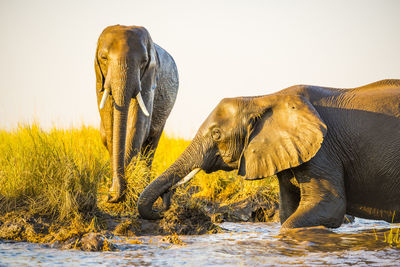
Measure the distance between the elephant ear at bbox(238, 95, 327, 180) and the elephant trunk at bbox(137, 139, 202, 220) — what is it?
537 mm

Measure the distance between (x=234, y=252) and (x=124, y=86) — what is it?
3.88 m

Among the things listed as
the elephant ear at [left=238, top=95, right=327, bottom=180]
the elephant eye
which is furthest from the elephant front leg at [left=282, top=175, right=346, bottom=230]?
the elephant eye

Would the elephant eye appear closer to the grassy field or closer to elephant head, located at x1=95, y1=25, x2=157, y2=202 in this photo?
the grassy field

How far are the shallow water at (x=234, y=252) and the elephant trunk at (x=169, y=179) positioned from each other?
0.36 meters

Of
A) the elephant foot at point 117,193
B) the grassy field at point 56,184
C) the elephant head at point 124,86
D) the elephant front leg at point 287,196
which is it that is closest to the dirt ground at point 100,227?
the grassy field at point 56,184

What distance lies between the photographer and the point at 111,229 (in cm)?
689

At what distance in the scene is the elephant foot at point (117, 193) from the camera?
7738 mm

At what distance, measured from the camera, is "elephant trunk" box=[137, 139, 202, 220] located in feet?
21.1

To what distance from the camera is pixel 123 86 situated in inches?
340

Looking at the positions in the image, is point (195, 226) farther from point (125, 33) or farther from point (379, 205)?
point (125, 33)

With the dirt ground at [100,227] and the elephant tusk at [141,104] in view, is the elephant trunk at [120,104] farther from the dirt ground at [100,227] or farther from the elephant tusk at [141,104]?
the dirt ground at [100,227]

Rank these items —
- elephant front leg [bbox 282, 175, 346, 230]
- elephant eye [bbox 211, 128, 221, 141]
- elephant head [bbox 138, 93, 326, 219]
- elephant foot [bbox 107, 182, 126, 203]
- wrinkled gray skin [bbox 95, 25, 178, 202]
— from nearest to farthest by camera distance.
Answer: elephant front leg [bbox 282, 175, 346, 230], elephant head [bbox 138, 93, 326, 219], elephant eye [bbox 211, 128, 221, 141], elephant foot [bbox 107, 182, 126, 203], wrinkled gray skin [bbox 95, 25, 178, 202]

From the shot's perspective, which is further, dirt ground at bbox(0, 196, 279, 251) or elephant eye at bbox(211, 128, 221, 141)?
elephant eye at bbox(211, 128, 221, 141)

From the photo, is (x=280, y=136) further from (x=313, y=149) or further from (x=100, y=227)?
(x=100, y=227)
